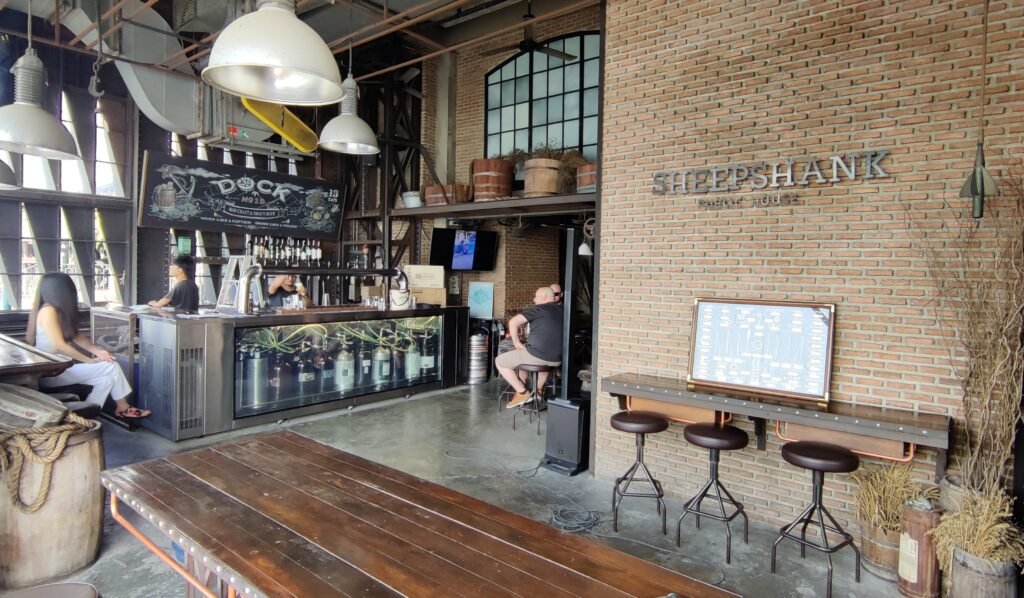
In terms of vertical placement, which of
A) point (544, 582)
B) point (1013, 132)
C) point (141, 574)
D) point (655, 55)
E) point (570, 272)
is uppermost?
point (655, 55)

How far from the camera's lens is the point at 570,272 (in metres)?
4.98

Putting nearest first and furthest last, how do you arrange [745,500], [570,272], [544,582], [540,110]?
[544,582] → [745,500] → [570,272] → [540,110]

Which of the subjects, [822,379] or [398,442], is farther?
[398,442]

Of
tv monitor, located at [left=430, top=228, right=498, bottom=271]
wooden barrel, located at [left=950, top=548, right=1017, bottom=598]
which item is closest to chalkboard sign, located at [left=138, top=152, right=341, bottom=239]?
tv monitor, located at [left=430, top=228, right=498, bottom=271]

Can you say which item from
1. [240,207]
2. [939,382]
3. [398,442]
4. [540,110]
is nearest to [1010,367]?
[939,382]

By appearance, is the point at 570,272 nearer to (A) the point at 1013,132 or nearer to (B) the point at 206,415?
(A) the point at 1013,132

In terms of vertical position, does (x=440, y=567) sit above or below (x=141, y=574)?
above

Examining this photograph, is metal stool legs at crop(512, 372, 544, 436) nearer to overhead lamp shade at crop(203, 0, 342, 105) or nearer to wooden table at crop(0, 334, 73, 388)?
wooden table at crop(0, 334, 73, 388)

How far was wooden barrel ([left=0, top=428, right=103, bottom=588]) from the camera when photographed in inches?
113

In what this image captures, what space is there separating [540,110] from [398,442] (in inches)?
229

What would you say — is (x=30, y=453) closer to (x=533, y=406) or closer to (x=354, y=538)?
(x=354, y=538)

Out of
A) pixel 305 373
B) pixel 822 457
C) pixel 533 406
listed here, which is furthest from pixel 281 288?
pixel 822 457

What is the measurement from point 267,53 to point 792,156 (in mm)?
3369

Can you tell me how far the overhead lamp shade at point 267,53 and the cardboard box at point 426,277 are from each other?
6.16 meters
